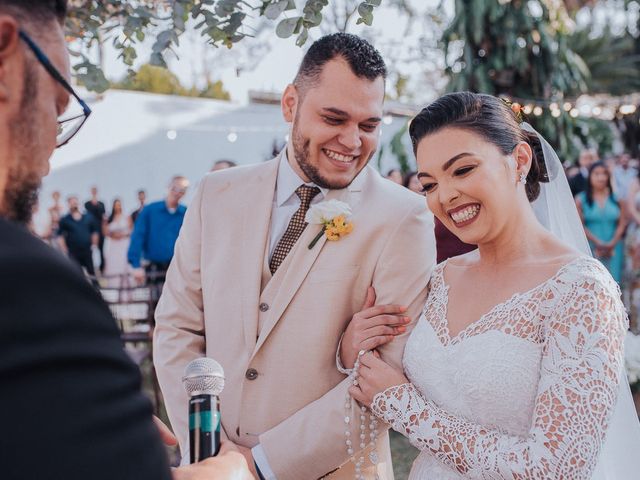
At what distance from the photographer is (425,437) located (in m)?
2.16

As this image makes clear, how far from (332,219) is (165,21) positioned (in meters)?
1.01

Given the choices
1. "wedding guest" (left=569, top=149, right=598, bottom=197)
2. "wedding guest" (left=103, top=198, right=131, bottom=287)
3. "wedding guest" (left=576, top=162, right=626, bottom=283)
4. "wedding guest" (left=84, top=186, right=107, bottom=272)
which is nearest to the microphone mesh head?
"wedding guest" (left=576, top=162, right=626, bottom=283)

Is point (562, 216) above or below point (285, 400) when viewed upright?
above

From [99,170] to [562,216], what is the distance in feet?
40.6

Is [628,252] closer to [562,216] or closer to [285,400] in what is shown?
[562,216]

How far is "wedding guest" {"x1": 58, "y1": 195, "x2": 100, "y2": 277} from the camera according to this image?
1298 cm

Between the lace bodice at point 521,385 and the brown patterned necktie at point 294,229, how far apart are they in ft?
1.84

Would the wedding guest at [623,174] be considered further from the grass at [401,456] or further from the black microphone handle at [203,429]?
the black microphone handle at [203,429]

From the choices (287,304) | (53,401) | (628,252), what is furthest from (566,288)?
(628,252)

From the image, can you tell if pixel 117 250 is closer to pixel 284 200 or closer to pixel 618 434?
pixel 284 200

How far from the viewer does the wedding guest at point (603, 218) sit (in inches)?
354

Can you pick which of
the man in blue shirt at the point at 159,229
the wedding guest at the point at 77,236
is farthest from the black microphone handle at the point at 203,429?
the wedding guest at the point at 77,236

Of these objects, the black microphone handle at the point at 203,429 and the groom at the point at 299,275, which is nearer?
the black microphone handle at the point at 203,429

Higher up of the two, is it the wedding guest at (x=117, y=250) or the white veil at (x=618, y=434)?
the white veil at (x=618, y=434)
